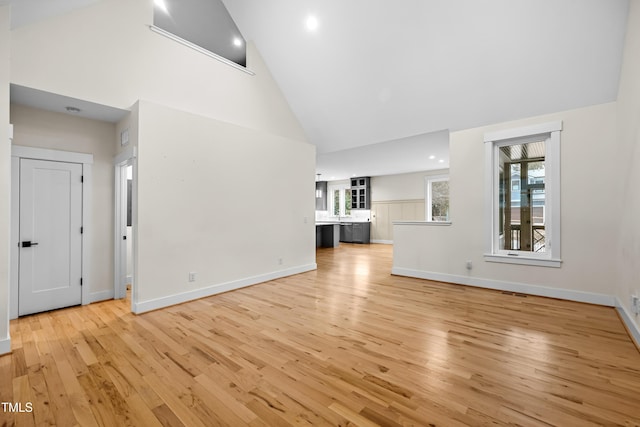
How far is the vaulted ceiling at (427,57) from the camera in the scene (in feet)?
10.2

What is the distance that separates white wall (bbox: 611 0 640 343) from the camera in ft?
8.90

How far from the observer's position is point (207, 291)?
13.4ft

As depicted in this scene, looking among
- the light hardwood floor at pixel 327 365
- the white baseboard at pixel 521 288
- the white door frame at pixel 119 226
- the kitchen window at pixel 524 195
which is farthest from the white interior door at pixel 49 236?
the kitchen window at pixel 524 195

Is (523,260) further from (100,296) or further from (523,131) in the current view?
(100,296)

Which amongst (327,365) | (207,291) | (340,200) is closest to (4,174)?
(207,291)

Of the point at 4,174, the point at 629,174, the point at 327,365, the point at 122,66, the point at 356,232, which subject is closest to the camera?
the point at 327,365

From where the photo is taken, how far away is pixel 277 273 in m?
5.12

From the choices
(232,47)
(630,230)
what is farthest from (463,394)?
(232,47)

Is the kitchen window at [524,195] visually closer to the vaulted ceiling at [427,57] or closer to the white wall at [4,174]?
the vaulted ceiling at [427,57]

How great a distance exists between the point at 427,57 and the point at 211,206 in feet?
12.1

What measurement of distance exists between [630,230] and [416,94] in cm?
303

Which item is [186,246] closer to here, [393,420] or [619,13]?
[393,420]

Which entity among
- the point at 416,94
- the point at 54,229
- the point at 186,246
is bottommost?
the point at 186,246

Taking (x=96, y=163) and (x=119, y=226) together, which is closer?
(x=96, y=163)
